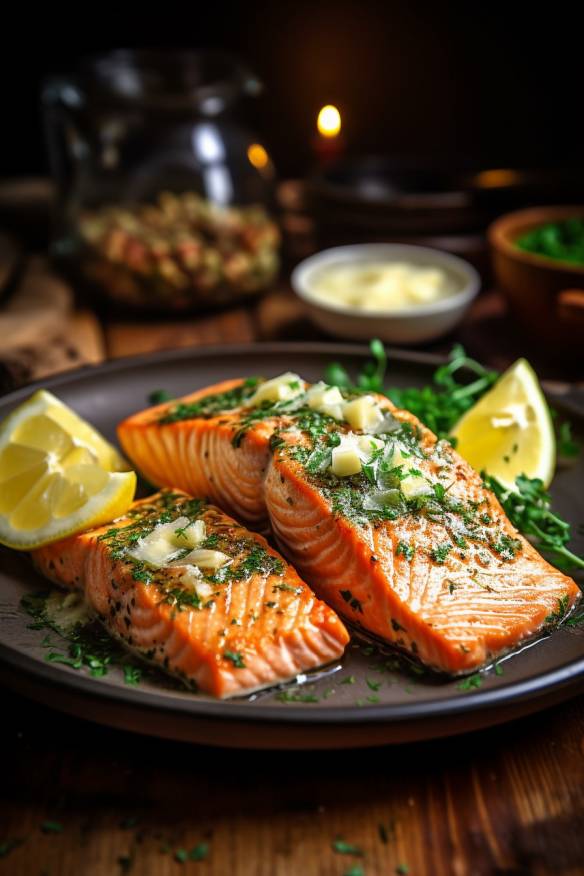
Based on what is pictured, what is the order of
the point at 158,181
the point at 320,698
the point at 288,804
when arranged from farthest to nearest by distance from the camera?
the point at 158,181
the point at 320,698
the point at 288,804

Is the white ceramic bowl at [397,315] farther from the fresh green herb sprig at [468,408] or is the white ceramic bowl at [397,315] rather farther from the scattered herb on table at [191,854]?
the scattered herb on table at [191,854]

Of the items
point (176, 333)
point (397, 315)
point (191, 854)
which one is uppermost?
point (191, 854)

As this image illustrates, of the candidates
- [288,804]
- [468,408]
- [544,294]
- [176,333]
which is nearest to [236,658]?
[288,804]

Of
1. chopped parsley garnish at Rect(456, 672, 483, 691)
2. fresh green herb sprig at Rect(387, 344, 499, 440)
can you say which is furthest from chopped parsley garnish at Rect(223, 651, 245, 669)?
fresh green herb sprig at Rect(387, 344, 499, 440)

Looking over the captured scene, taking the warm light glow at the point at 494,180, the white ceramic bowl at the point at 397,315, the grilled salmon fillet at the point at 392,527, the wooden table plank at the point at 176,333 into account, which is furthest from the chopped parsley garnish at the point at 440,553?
the warm light glow at the point at 494,180

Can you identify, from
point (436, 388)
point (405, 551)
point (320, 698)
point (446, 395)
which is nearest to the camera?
point (320, 698)

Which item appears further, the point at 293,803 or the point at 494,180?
the point at 494,180

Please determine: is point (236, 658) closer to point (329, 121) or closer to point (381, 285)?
point (381, 285)

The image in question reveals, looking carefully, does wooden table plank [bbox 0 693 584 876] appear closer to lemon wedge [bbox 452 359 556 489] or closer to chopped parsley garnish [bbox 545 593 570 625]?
chopped parsley garnish [bbox 545 593 570 625]
